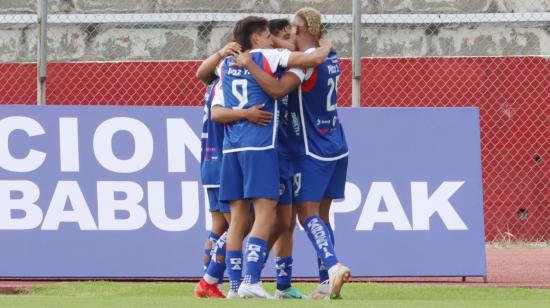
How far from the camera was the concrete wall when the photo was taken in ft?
50.4

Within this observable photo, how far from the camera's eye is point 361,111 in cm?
1093

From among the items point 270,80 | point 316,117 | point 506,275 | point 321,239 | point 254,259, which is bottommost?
point 506,275

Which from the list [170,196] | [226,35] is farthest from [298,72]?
[226,35]

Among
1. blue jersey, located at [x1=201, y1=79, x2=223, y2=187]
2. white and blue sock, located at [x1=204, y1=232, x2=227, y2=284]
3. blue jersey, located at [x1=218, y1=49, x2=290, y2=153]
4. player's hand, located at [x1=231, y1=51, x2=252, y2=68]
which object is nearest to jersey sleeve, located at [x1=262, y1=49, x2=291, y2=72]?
blue jersey, located at [x1=218, y1=49, x2=290, y2=153]

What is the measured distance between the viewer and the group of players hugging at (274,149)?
862 centimetres

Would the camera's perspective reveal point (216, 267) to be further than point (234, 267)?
Yes

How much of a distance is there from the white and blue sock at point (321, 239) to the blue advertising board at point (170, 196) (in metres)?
2.11

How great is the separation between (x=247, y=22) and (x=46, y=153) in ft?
9.08

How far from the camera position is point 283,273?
917 centimetres

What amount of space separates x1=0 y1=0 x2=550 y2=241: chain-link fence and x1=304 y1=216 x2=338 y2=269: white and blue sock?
564 cm

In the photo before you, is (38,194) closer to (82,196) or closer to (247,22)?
(82,196)

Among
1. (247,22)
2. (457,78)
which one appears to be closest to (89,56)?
(457,78)

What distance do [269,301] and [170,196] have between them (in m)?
2.88

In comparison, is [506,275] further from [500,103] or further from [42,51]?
[42,51]
